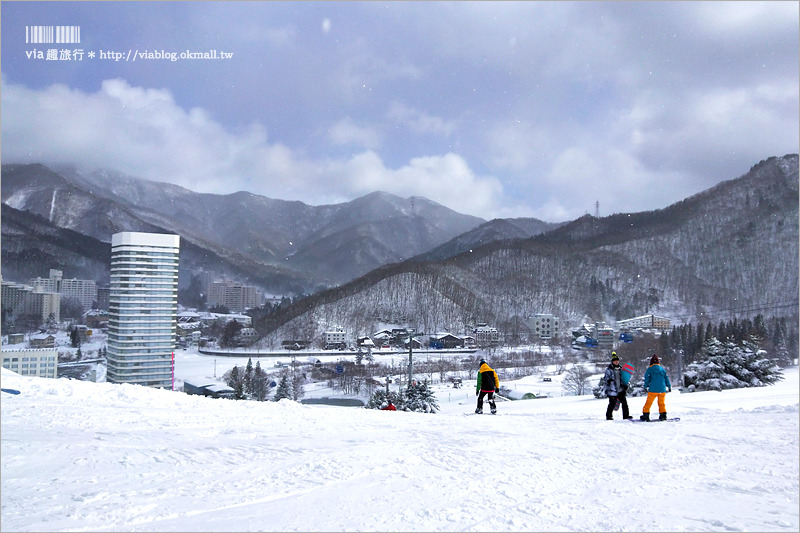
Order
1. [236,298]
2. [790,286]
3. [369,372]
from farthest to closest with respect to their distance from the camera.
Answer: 1. [236,298]
2. [790,286]
3. [369,372]

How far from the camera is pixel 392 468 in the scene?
475 centimetres

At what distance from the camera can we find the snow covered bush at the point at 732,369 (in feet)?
47.5

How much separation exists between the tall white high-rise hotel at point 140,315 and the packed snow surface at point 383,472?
154 ft

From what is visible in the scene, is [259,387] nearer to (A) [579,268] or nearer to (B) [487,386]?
(B) [487,386]

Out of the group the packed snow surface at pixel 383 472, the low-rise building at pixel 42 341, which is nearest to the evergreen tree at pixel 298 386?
the packed snow surface at pixel 383 472

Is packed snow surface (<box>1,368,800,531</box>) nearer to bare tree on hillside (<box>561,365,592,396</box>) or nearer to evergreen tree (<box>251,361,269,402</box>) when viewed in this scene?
bare tree on hillside (<box>561,365,592,396</box>)

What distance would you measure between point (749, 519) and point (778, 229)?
12728 cm

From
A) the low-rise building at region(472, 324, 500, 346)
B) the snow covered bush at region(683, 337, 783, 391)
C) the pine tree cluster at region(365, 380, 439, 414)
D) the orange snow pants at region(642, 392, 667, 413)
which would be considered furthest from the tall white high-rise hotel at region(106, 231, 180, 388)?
Answer: the orange snow pants at region(642, 392, 667, 413)

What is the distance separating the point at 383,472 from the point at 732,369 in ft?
48.5

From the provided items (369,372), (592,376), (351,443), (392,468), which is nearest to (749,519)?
(392,468)

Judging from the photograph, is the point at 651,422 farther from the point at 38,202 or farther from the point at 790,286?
the point at 38,202

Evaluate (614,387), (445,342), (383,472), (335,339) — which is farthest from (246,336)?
(383,472)

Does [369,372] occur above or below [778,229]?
below

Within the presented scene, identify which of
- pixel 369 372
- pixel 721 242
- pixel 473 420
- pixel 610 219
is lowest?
pixel 369 372
